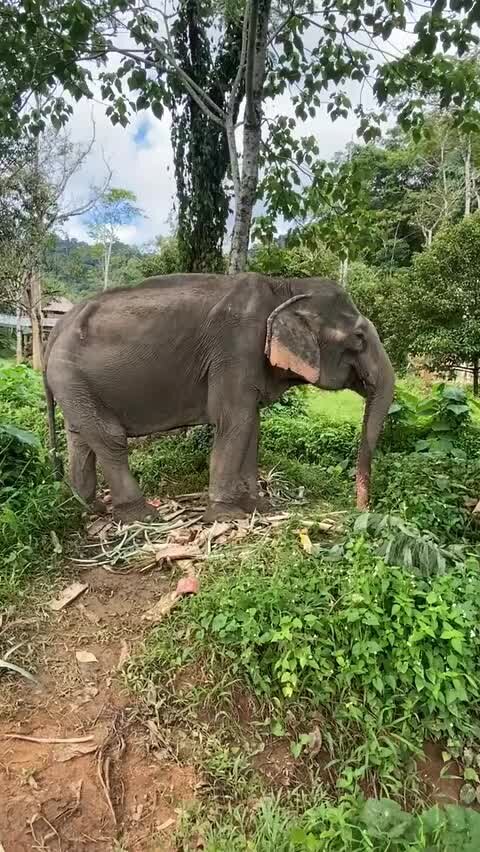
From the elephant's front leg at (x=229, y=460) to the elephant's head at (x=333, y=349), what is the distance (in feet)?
1.54

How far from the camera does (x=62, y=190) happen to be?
1942 centimetres

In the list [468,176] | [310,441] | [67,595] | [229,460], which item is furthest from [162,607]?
[468,176]

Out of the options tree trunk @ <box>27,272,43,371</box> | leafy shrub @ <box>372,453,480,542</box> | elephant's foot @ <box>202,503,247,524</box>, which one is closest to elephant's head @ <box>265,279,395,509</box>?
leafy shrub @ <box>372,453,480,542</box>

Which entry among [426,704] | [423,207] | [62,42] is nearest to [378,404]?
[426,704]

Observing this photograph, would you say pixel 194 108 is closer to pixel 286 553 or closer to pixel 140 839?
pixel 286 553

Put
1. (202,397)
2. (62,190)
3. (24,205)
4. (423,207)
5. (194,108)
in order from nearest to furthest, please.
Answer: (202,397), (194,108), (24,205), (62,190), (423,207)

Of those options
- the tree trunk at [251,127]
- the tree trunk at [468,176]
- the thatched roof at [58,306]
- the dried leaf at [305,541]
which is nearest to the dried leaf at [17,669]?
the dried leaf at [305,541]

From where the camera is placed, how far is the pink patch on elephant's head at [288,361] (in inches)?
169

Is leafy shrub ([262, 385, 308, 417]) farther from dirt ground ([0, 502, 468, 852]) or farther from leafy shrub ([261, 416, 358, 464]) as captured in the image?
dirt ground ([0, 502, 468, 852])

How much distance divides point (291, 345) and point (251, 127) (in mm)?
2602

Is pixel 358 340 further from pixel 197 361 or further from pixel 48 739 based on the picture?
pixel 48 739

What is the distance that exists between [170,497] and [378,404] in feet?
6.19

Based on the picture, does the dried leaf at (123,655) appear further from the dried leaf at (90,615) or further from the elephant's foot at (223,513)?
the elephant's foot at (223,513)

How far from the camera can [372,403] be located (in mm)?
4637
